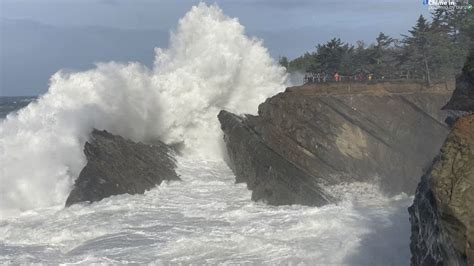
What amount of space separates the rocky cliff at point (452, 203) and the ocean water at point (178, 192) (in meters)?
2.82

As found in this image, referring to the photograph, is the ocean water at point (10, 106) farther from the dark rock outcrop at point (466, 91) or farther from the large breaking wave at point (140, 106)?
the dark rock outcrop at point (466, 91)

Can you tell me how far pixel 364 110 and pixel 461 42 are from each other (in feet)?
33.7

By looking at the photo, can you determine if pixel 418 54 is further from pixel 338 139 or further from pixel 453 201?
pixel 453 201

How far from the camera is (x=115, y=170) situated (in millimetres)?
16719

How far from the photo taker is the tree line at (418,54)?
2346cm

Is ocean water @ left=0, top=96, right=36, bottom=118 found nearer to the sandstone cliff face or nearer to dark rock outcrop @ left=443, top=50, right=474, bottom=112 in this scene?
the sandstone cliff face

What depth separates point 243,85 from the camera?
81.4ft

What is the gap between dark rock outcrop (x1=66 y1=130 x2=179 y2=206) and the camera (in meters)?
15.9

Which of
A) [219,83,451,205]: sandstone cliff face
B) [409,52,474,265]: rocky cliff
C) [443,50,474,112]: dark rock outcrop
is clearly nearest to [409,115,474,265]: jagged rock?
[409,52,474,265]: rocky cliff

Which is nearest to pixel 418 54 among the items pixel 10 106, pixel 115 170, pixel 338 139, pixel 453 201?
pixel 338 139

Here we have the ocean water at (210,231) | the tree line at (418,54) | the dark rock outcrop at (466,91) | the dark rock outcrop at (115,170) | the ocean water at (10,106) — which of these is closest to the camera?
the dark rock outcrop at (466,91)

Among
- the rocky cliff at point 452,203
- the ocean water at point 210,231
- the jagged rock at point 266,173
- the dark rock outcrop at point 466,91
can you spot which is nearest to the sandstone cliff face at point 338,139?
the jagged rock at point 266,173

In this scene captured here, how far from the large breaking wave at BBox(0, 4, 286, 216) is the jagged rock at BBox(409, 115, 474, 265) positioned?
11963 mm

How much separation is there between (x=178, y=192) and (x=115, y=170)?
1.83 meters
